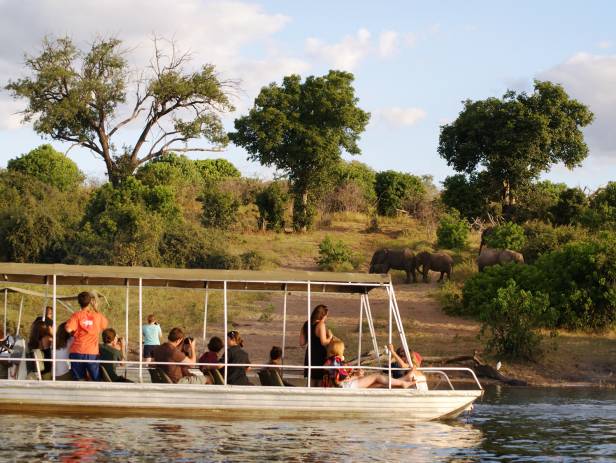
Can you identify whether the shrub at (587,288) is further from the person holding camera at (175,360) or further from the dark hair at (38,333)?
the dark hair at (38,333)

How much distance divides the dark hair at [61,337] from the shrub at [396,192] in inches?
1357

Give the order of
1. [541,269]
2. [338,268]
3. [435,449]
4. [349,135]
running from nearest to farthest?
[435,449]
[541,269]
[338,268]
[349,135]

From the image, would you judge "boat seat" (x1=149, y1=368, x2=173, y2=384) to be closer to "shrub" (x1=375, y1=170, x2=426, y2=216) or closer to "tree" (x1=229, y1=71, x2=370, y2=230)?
"tree" (x1=229, y1=71, x2=370, y2=230)

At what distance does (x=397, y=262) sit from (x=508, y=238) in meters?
3.67

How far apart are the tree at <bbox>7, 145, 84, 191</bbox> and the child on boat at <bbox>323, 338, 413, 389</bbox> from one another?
34375 mm

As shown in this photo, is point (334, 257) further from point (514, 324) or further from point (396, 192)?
point (396, 192)

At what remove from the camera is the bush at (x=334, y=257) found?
120 feet

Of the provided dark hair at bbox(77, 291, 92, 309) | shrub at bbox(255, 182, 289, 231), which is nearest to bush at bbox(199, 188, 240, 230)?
shrub at bbox(255, 182, 289, 231)

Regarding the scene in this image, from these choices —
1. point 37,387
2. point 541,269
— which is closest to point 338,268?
point 541,269

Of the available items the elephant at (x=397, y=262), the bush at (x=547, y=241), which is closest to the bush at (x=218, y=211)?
the elephant at (x=397, y=262)

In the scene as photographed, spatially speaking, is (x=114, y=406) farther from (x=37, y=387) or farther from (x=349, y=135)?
(x=349, y=135)

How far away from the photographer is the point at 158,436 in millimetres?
14352

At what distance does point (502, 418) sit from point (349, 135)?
30.3 m

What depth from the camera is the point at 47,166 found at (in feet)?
168
